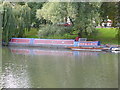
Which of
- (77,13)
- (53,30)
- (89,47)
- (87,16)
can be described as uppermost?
(77,13)

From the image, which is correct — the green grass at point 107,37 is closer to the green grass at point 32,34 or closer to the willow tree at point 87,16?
the willow tree at point 87,16

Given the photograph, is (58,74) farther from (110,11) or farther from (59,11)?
(110,11)

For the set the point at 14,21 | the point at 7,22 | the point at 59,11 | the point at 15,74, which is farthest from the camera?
the point at 14,21

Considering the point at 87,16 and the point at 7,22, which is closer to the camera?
the point at 87,16

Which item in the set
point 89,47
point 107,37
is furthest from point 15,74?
point 107,37

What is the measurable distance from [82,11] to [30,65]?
11.9 meters

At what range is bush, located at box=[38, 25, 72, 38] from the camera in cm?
2757

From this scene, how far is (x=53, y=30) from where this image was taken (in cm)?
2775

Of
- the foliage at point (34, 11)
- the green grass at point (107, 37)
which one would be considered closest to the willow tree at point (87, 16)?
the green grass at point (107, 37)

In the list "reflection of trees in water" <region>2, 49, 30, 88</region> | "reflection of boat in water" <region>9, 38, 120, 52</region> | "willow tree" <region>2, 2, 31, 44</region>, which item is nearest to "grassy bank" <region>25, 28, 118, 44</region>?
"reflection of boat in water" <region>9, 38, 120, 52</region>

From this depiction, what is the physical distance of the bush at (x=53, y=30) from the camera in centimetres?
2757

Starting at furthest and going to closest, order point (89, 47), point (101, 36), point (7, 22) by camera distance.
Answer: point (101, 36)
point (7, 22)
point (89, 47)

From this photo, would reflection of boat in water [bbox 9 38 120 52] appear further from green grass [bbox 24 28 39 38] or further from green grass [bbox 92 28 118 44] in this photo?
green grass [bbox 24 28 39 38]

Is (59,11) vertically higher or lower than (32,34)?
higher
